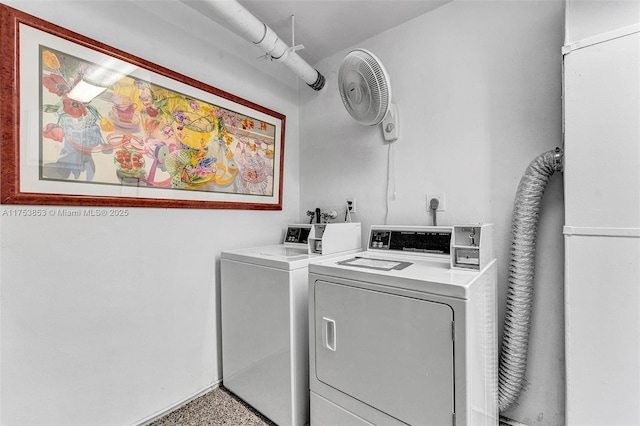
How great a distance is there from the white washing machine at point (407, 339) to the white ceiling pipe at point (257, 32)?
4.67ft

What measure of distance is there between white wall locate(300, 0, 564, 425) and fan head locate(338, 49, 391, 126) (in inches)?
15.4

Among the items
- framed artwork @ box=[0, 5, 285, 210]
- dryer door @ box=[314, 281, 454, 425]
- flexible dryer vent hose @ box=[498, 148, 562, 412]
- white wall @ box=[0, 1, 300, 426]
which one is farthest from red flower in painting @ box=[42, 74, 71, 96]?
flexible dryer vent hose @ box=[498, 148, 562, 412]

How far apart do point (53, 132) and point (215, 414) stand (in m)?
1.74

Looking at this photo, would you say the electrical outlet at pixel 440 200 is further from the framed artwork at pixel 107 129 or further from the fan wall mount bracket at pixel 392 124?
the framed artwork at pixel 107 129

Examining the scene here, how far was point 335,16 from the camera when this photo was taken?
6.56 ft

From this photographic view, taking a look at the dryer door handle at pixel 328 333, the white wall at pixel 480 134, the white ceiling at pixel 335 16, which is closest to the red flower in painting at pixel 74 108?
the white ceiling at pixel 335 16

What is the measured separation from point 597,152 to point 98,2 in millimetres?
2528

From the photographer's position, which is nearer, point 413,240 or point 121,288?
point 121,288

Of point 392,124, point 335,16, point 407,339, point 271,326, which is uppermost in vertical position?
point 335,16

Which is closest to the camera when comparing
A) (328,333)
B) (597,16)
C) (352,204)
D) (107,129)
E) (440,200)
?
(597,16)

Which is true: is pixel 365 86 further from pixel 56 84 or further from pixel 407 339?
pixel 56 84

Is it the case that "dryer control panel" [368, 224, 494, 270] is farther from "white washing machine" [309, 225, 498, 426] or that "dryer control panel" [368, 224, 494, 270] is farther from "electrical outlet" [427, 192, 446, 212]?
"electrical outlet" [427, 192, 446, 212]

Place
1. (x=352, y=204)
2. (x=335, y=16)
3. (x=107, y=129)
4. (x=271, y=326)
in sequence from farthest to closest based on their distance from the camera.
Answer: (x=352, y=204) < (x=335, y=16) < (x=271, y=326) < (x=107, y=129)

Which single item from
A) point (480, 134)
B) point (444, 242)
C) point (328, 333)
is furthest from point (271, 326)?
point (480, 134)
